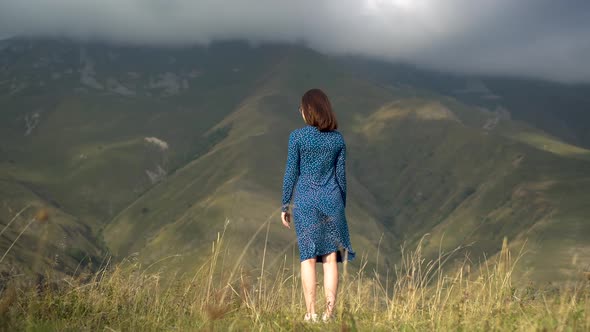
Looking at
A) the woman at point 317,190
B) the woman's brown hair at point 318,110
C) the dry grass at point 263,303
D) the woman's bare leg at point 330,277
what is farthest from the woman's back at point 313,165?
the dry grass at point 263,303

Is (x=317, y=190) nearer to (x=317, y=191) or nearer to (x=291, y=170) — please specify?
(x=317, y=191)

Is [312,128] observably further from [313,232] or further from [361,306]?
[361,306]

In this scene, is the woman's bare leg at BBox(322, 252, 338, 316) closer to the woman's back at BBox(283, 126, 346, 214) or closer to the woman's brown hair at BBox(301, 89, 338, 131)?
the woman's back at BBox(283, 126, 346, 214)

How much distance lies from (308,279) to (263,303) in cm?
120

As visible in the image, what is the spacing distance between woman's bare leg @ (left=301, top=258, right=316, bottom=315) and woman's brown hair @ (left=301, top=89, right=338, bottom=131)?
1.68 metres

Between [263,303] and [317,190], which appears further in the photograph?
[317,190]

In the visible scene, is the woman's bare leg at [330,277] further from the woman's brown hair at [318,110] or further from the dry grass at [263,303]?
the woman's brown hair at [318,110]

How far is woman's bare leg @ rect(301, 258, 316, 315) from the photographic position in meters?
7.90

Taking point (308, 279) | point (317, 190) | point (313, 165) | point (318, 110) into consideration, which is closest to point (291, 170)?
point (313, 165)

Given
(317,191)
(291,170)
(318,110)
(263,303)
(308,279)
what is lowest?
(308,279)

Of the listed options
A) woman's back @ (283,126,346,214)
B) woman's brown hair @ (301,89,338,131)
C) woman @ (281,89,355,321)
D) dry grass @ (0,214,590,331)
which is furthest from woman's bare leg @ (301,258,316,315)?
woman's brown hair @ (301,89,338,131)

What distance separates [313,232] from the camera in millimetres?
8227

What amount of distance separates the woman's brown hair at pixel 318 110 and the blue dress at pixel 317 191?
0.48 feet

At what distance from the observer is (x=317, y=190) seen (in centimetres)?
835
